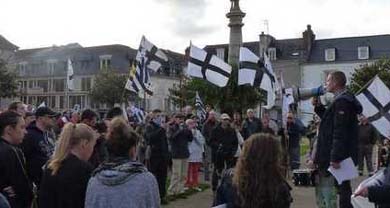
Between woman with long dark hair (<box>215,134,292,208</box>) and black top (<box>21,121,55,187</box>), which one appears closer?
woman with long dark hair (<box>215,134,292,208</box>)

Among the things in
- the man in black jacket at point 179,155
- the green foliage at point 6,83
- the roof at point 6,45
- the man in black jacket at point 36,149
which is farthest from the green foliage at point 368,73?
the man in black jacket at point 36,149

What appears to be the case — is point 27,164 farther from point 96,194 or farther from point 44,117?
point 96,194

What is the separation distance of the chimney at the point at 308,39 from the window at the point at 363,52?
5620mm

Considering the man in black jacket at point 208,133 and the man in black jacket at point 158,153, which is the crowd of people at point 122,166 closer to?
the man in black jacket at point 158,153

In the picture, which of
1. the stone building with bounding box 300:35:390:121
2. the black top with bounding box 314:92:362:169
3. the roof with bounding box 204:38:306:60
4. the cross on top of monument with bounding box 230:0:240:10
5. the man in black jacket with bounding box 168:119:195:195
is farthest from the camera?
the roof with bounding box 204:38:306:60

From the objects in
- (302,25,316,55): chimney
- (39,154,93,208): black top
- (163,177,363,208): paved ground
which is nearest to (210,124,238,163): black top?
(163,177,363,208): paved ground

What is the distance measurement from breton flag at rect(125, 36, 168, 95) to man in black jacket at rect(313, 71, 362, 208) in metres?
11.4

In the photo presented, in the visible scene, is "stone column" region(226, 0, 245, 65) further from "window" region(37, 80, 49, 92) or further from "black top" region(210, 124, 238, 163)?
"window" region(37, 80, 49, 92)

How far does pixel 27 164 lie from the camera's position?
6.76 m

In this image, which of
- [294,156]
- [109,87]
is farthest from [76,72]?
[294,156]

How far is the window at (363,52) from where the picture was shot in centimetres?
6769

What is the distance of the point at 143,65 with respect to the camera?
1850cm

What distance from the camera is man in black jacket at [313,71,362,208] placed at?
7.04 meters

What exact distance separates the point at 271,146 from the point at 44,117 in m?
3.96
